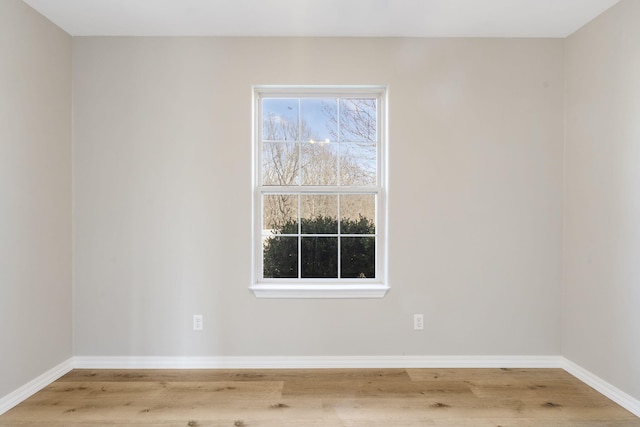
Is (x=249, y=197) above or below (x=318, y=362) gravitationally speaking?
above

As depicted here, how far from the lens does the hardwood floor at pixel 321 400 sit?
220 cm

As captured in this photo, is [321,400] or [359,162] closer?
[321,400]

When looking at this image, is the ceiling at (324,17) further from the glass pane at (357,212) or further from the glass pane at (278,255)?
the glass pane at (278,255)

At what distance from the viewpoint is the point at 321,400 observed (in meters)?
2.42

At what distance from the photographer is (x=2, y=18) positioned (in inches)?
90.0

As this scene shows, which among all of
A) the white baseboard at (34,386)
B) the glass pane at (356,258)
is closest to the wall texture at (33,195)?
the white baseboard at (34,386)

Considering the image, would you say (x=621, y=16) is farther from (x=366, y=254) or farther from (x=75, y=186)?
(x=75, y=186)

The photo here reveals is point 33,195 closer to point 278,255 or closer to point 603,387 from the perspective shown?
point 278,255

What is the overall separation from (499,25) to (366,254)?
79.4 inches

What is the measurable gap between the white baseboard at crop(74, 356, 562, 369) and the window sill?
494mm

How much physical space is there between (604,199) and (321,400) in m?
2.38

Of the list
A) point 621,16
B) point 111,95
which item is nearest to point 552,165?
point 621,16

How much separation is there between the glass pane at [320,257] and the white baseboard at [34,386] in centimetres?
197

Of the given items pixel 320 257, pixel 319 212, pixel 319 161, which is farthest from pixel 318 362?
pixel 319 161
